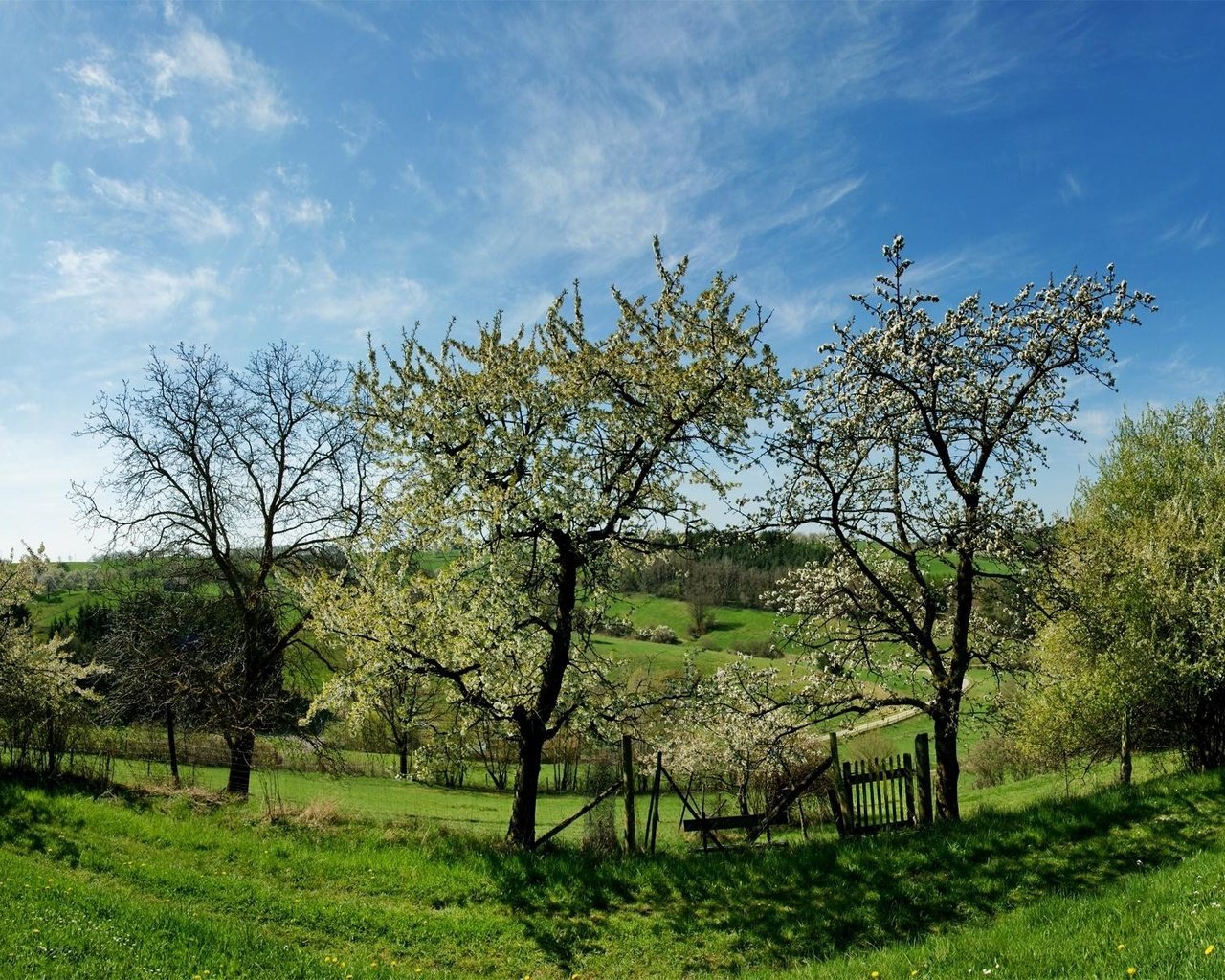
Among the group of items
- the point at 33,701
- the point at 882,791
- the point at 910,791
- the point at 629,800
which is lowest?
the point at 882,791

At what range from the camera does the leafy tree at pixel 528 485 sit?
12680 millimetres

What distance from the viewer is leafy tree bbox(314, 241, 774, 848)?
12.7 meters

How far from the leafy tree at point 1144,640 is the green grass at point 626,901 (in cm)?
416

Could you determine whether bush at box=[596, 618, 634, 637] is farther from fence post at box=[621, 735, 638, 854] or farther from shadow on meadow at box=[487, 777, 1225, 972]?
shadow on meadow at box=[487, 777, 1225, 972]

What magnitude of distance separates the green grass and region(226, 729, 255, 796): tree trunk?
18.1ft

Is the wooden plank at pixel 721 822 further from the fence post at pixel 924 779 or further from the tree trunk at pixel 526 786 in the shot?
the tree trunk at pixel 526 786

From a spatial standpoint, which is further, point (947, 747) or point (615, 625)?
point (615, 625)

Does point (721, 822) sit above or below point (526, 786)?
below

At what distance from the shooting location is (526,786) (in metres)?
13.8

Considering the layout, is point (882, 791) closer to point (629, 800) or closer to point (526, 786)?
point (629, 800)

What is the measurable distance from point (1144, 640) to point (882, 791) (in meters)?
7.33

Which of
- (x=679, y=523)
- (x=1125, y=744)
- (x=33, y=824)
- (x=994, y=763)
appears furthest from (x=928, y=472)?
(x=994, y=763)

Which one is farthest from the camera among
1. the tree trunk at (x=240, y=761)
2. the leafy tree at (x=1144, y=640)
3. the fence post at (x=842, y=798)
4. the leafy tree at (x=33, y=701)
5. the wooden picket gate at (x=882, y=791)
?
the tree trunk at (x=240, y=761)

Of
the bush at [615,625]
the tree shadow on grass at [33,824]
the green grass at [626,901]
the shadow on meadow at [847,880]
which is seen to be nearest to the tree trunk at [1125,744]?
the green grass at [626,901]
